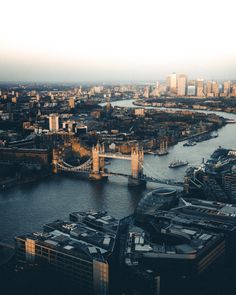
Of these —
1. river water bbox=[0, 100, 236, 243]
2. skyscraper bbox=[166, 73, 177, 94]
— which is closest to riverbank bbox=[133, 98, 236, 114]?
skyscraper bbox=[166, 73, 177, 94]

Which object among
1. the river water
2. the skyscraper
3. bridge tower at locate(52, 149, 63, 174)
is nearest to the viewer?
the river water

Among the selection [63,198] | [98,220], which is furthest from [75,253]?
[63,198]

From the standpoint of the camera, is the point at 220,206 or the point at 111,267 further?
the point at 220,206

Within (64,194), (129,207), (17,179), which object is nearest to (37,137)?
(17,179)

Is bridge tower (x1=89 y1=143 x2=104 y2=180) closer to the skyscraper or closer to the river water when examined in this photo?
the river water

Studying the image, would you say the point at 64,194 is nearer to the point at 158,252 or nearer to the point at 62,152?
the point at 62,152

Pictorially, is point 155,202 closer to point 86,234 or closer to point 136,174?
point 86,234
